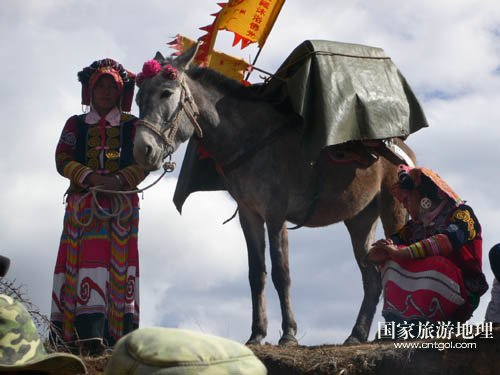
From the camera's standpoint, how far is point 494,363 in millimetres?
6059

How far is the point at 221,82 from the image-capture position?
8539 millimetres

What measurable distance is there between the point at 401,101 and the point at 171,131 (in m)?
2.23

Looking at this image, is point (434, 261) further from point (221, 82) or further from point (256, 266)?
point (221, 82)

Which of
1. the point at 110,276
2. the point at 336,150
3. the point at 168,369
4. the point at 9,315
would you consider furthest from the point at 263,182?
the point at 168,369

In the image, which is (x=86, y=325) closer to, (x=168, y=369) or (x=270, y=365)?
(x=270, y=365)

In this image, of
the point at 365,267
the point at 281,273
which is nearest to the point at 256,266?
the point at 281,273

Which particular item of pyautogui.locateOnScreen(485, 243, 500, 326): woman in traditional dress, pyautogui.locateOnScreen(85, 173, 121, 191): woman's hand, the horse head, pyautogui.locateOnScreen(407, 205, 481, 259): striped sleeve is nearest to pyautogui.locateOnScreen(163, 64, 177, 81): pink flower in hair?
the horse head

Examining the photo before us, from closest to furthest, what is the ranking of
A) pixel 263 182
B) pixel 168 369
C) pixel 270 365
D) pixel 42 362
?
pixel 168 369 → pixel 42 362 → pixel 270 365 → pixel 263 182

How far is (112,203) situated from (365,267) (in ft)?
8.58

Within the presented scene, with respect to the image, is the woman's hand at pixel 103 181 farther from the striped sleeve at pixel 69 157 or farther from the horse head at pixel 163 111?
the horse head at pixel 163 111

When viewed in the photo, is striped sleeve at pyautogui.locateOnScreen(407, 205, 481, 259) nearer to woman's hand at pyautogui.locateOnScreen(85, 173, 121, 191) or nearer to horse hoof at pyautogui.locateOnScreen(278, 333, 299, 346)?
horse hoof at pyautogui.locateOnScreen(278, 333, 299, 346)

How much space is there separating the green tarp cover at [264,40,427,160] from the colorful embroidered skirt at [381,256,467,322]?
1.40m

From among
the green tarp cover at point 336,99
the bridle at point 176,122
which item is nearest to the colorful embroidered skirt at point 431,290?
the green tarp cover at point 336,99

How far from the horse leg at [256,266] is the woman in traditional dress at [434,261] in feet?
4.21
